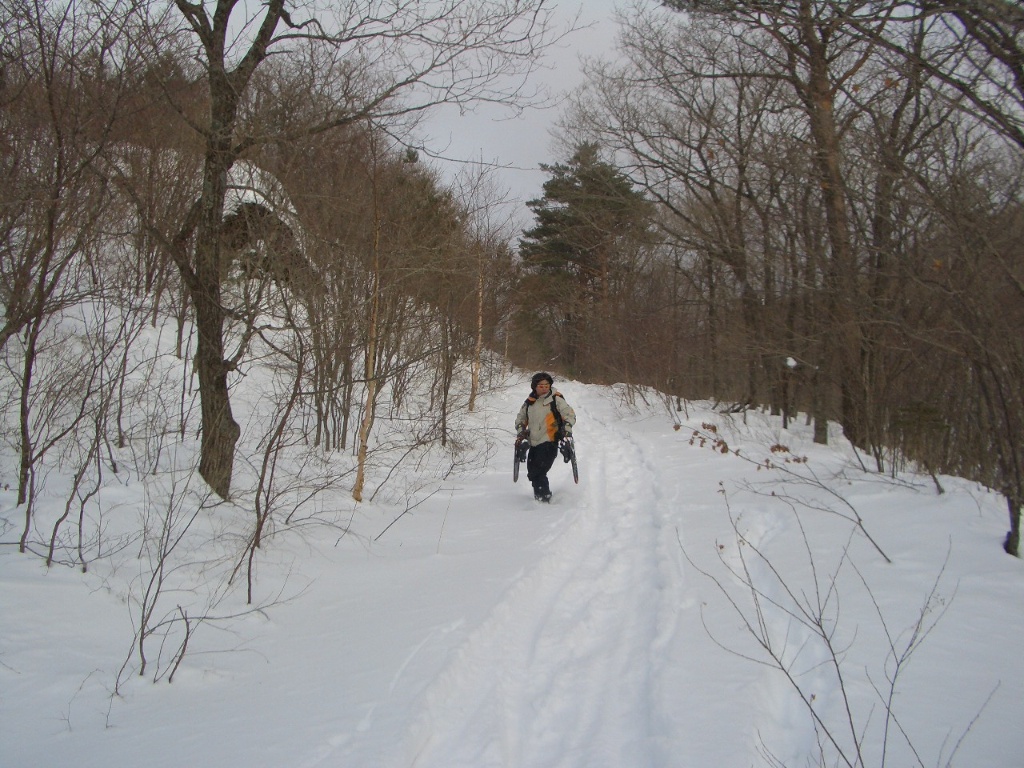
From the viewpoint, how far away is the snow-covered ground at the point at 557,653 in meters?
2.97

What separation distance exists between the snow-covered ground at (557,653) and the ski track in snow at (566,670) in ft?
0.05

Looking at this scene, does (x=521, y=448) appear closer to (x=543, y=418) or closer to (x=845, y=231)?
(x=543, y=418)

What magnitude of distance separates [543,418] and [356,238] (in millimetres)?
3493

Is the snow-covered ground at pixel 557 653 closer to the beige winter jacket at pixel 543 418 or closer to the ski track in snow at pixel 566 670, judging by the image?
the ski track in snow at pixel 566 670

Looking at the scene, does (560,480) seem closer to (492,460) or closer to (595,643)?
(492,460)

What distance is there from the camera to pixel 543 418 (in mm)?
8578

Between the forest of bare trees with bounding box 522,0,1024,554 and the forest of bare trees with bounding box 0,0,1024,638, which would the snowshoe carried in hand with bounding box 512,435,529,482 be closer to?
the forest of bare trees with bounding box 0,0,1024,638

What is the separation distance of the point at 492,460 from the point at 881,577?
810cm

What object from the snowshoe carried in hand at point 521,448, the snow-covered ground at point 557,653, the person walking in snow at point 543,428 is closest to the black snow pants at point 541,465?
the person walking in snow at point 543,428

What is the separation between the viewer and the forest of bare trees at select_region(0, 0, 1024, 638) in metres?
4.88

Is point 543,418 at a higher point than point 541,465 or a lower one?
higher

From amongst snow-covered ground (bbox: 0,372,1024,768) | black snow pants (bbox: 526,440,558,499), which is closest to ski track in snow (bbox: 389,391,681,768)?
snow-covered ground (bbox: 0,372,1024,768)

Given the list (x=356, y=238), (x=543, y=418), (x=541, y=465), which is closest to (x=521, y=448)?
(x=541, y=465)

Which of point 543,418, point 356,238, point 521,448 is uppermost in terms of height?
point 356,238
